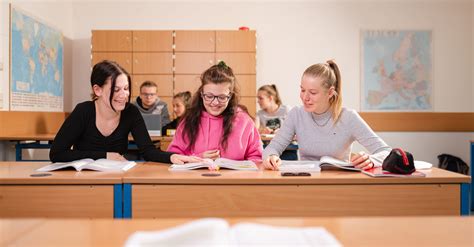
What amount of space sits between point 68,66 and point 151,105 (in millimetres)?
1947

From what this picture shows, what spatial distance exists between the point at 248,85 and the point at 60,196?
4586 millimetres

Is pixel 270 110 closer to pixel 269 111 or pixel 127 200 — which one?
pixel 269 111

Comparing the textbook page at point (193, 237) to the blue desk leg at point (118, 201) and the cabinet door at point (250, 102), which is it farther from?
the cabinet door at point (250, 102)

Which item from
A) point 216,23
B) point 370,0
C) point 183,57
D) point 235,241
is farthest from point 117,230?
point 370,0

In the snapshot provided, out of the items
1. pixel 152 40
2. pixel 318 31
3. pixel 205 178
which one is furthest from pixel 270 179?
pixel 318 31

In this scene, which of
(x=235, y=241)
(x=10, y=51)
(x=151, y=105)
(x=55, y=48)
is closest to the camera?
(x=235, y=241)

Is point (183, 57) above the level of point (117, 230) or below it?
above

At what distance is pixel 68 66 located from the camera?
21.1 feet

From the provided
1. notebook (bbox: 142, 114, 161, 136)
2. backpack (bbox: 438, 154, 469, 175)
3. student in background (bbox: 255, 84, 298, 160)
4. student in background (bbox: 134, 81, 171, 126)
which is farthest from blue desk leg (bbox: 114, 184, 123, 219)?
backpack (bbox: 438, 154, 469, 175)

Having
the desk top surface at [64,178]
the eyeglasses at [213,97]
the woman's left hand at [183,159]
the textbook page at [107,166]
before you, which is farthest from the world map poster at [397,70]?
the desk top surface at [64,178]

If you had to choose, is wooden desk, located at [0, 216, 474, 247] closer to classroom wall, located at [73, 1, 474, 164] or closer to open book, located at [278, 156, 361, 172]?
open book, located at [278, 156, 361, 172]

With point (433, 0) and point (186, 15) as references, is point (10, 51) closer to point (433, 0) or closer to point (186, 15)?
point (186, 15)

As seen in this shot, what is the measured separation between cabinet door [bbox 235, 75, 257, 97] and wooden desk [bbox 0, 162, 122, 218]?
4.50 meters

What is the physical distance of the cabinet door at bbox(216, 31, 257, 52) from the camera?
606cm
